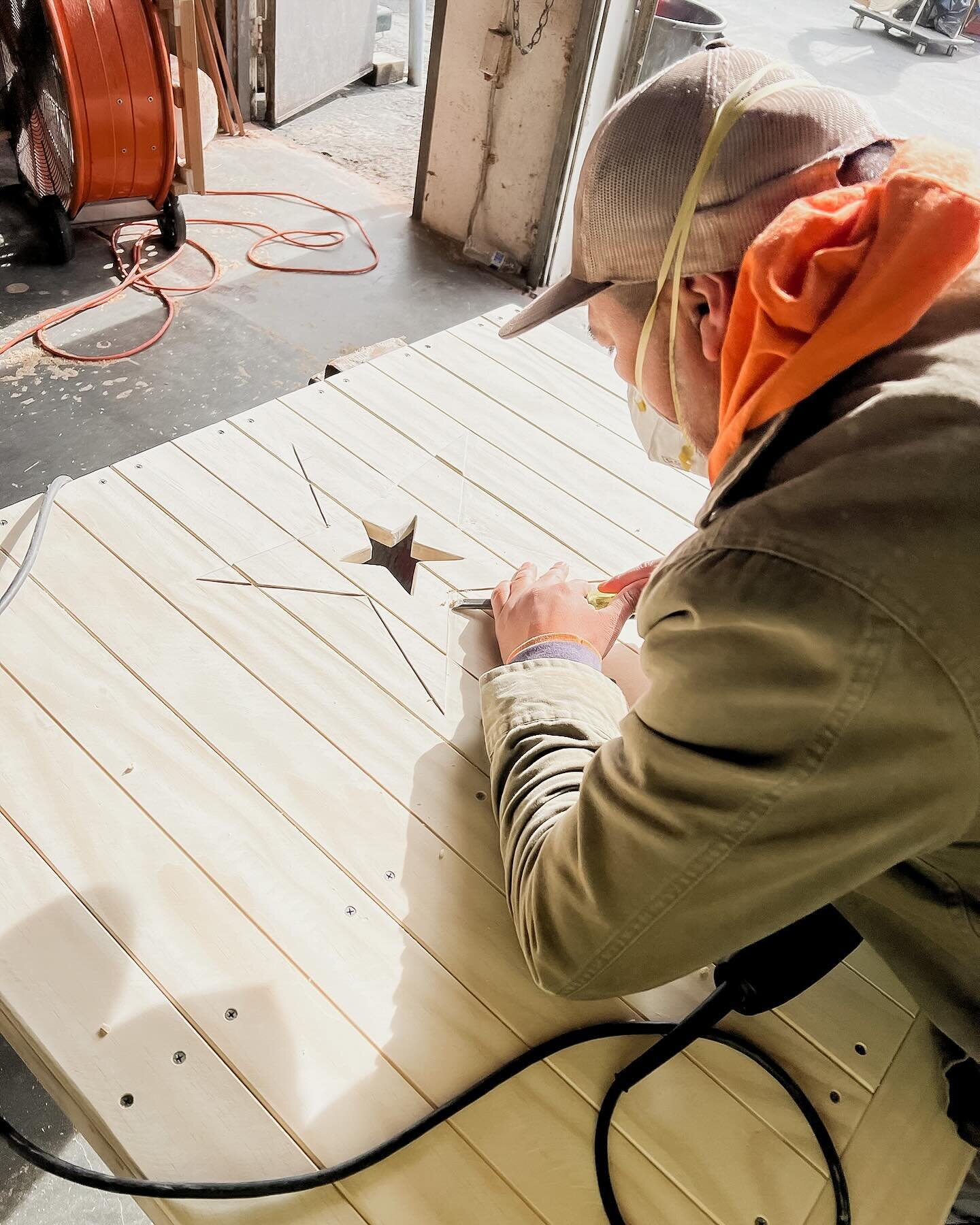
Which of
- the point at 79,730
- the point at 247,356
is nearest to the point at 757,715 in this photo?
the point at 79,730

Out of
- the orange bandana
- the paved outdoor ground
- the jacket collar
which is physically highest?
the orange bandana

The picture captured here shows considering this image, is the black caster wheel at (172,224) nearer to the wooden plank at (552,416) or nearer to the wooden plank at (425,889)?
the wooden plank at (552,416)

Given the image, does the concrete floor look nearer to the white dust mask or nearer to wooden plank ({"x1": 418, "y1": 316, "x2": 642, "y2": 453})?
wooden plank ({"x1": 418, "y1": 316, "x2": 642, "y2": 453})

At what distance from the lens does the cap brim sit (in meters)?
0.99

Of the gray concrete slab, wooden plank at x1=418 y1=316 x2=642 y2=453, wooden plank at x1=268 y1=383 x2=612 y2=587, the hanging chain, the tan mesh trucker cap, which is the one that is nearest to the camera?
the tan mesh trucker cap

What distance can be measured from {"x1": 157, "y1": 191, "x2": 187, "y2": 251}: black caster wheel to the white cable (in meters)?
2.33

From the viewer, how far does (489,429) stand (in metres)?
1.90

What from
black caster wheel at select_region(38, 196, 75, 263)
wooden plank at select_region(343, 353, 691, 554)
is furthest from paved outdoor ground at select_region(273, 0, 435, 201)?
wooden plank at select_region(343, 353, 691, 554)

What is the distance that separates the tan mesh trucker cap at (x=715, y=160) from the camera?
0.81 m

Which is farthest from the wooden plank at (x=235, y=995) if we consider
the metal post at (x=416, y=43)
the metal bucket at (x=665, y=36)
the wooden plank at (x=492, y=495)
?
the metal post at (x=416, y=43)

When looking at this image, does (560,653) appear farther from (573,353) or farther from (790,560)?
(573,353)

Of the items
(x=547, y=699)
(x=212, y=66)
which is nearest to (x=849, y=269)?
(x=547, y=699)

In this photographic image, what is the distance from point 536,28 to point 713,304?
2.97m

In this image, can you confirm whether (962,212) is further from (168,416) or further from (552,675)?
(168,416)
